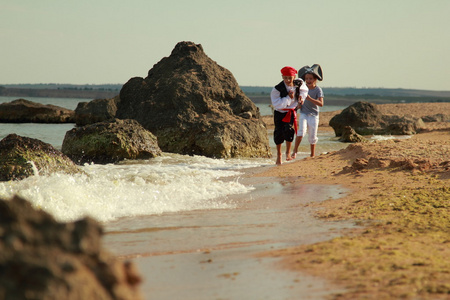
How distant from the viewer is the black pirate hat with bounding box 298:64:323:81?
10594mm

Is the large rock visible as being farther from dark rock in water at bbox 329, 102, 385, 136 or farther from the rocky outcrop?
the rocky outcrop

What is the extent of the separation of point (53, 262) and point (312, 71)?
930cm

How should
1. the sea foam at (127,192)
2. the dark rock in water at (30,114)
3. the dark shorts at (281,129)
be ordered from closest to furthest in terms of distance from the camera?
1. the sea foam at (127,192)
2. the dark shorts at (281,129)
3. the dark rock in water at (30,114)

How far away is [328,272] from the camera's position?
318 cm

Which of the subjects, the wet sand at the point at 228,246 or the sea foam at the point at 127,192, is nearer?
the wet sand at the point at 228,246

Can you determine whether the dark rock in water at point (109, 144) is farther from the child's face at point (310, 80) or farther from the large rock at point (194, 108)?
A: the child's face at point (310, 80)

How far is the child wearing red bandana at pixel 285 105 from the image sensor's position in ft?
32.0

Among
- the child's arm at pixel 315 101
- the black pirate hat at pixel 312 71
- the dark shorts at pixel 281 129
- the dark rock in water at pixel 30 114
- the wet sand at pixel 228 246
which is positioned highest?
the black pirate hat at pixel 312 71

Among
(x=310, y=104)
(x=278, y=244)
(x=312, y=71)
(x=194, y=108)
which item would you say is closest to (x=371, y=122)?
(x=194, y=108)

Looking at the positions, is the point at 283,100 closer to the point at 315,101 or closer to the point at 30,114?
the point at 315,101

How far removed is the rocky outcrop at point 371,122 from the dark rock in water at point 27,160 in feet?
43.6

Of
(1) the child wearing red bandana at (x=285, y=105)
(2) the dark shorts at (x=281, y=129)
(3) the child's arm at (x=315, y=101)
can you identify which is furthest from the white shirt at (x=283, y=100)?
(3) the child's arm at (x=315, y=101)

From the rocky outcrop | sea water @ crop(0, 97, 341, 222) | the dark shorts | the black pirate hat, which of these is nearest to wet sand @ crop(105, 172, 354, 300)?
sea water @ crop(0, 97, 341, 222)

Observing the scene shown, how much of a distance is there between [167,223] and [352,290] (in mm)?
2438
